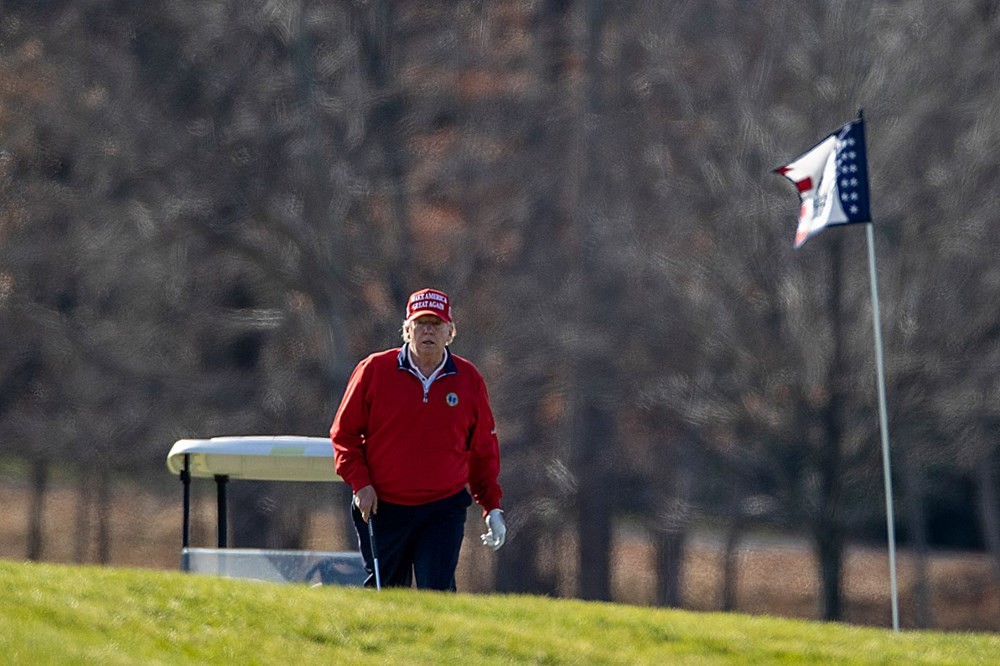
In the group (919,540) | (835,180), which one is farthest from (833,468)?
(835,180)

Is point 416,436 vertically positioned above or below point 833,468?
below

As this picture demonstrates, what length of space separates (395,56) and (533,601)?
21110mm

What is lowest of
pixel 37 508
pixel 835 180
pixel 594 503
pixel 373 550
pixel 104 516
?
pixel 373 550

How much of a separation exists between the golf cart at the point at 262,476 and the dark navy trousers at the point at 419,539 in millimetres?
1144

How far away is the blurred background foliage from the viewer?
26891 mm

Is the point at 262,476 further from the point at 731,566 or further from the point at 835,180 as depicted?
the point at 731,566

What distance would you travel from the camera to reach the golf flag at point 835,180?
46.3ft

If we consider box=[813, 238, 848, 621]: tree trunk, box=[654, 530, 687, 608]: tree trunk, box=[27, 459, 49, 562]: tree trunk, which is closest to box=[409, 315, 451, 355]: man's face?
box=[813, 238, 848, 621]: tree trunk

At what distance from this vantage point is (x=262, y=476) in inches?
497

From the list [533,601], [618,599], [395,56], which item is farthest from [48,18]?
[533,601]

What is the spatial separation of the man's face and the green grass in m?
1.19

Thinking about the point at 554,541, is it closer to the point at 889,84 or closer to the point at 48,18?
the point at 889,84

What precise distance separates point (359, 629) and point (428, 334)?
158 centimetres

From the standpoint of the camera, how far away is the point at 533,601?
10.3m
